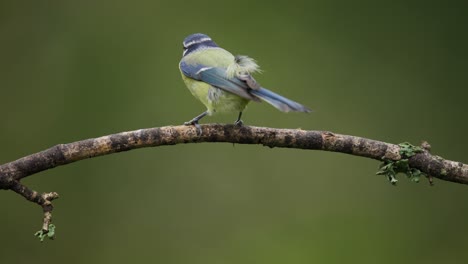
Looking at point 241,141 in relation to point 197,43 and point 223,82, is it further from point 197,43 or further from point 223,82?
point 197,43

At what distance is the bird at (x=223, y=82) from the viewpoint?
10.2 feet

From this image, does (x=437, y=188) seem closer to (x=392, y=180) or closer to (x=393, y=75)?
(x=393, y=75)

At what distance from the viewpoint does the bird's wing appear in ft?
10.3

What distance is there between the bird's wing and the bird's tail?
0.03 meters

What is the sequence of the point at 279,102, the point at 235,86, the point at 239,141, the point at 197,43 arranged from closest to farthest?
1. the point at 279,102
2. the point at 239,141
3. the point at 235,86
4. the point at 197,43

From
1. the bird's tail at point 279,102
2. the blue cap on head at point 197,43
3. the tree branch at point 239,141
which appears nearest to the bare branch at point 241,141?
the tree branch at point 239,141

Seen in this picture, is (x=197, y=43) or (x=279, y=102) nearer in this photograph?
(x=279, y=102)

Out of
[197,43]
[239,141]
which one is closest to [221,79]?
[239,141]

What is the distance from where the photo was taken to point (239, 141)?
3.02 metres

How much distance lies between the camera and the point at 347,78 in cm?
587

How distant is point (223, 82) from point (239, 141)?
39 cm

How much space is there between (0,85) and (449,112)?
3833 millimetres

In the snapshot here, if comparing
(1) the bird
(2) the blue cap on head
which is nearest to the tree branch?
(1) the bird

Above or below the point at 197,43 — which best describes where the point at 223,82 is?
below
